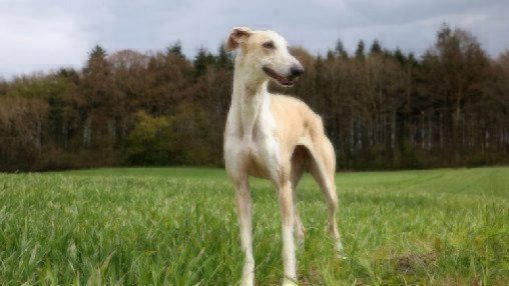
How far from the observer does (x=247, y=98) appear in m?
Answer: 4.59

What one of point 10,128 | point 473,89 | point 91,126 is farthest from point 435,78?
point 10,128

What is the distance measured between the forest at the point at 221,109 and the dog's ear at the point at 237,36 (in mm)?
41499

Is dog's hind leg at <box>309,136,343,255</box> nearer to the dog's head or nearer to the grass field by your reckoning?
the grass field

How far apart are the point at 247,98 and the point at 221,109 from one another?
46.6 metres

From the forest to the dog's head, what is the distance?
41.6 metres

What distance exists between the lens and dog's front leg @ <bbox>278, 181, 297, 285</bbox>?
4.46 meters

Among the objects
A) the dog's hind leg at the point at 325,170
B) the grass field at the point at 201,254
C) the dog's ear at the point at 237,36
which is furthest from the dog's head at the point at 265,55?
the dog's hind leg at the point at 325,170

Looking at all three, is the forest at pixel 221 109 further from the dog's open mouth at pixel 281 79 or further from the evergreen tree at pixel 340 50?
the dog's open mouth at pixel 281 79

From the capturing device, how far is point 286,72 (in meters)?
4.31

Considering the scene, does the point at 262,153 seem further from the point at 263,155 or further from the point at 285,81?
the point at 285,81

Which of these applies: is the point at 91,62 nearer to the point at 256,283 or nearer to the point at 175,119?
the point at 175,119

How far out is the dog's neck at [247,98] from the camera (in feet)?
14.9

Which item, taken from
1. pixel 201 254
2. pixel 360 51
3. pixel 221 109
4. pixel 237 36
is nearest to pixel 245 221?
pixel 201 254

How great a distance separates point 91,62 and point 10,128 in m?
11.8
